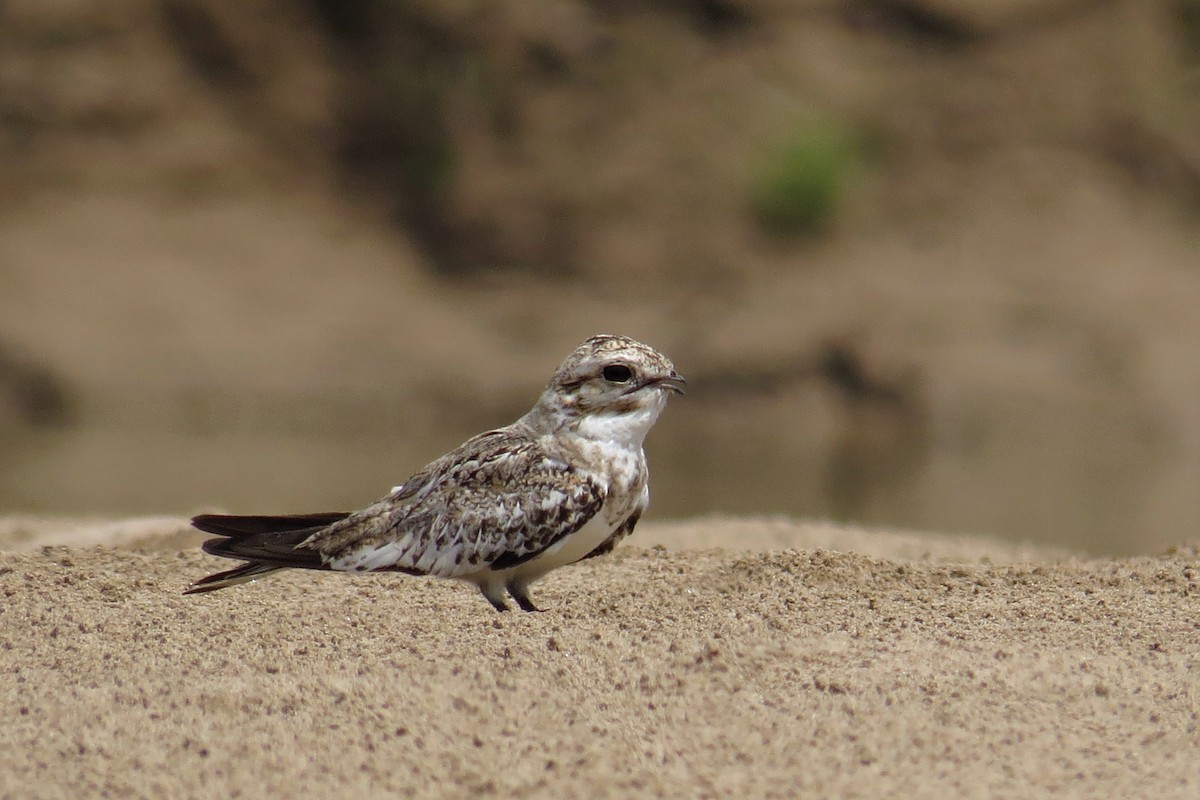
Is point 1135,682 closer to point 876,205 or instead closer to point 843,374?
point 843,374

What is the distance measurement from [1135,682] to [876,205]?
18586 millimetres

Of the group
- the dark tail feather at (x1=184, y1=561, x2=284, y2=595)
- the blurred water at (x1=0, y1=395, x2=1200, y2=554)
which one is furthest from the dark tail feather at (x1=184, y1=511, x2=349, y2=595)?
the blurred water at (x1=0, y1=395, x2=1200, y2=554)

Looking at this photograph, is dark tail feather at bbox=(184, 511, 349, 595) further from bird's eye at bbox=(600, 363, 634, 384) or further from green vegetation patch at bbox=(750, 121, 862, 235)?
green vegetation patch at bbox=(750, 121, 862, 235)

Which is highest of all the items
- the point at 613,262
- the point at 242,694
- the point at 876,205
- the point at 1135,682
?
the point at 876,205

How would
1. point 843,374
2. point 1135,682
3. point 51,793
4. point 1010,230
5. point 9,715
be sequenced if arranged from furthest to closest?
point 1010,230, point 843,374, point 1135,682, point 9,715, point 51,793

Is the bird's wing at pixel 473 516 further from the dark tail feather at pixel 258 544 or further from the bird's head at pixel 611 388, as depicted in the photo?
the bird's head at pixel 611 388

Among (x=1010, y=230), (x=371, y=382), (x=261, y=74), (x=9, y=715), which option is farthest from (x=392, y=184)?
(x=9, y=715)

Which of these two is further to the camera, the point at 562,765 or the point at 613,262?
the point at 613,262

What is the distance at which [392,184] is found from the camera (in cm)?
2309

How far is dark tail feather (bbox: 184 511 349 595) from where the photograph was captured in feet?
18.3

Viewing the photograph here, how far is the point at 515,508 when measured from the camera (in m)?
5.43

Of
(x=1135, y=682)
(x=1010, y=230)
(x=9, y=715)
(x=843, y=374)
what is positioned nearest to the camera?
(x=9, y=715)

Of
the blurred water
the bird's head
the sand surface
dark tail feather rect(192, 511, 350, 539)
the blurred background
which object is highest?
the blurred background

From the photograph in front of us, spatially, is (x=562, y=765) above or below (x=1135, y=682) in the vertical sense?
below
